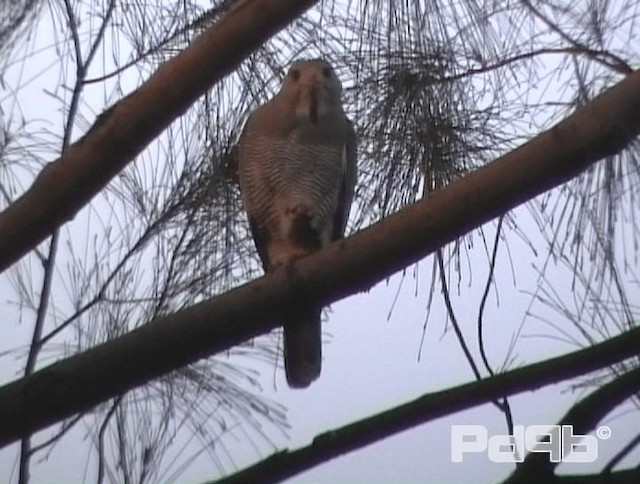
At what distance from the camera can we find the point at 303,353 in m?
1.38

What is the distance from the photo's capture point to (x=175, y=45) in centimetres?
137

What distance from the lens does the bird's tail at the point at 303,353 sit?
1.36m

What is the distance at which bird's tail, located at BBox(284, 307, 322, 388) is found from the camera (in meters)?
1.36

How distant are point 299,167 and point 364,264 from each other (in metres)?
0.90

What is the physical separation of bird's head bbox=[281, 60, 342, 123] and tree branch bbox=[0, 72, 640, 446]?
72 cm

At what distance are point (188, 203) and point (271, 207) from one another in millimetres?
217

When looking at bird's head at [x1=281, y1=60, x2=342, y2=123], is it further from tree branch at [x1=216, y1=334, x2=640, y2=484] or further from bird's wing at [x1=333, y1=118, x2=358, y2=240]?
tree branch at [x1=216, y1=334, x2=640, y2=484]

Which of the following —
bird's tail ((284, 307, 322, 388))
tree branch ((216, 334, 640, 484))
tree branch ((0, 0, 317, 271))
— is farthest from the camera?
bird's tail ((284, 307, 322, 388))

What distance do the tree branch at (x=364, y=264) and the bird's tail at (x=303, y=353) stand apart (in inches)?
22.0

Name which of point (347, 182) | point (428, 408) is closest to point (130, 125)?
point (428, 408)

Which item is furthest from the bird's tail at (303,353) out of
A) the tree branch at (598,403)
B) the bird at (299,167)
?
the tree branch at (598,403)

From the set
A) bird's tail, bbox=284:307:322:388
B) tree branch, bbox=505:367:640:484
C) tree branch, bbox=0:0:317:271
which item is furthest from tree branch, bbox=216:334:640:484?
bird's tail, bbox=284:307:322:388

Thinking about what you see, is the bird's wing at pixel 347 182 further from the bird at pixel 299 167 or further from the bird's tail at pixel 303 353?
the bird's tail at pixel 303 353

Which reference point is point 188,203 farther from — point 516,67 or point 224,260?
point 516,67
